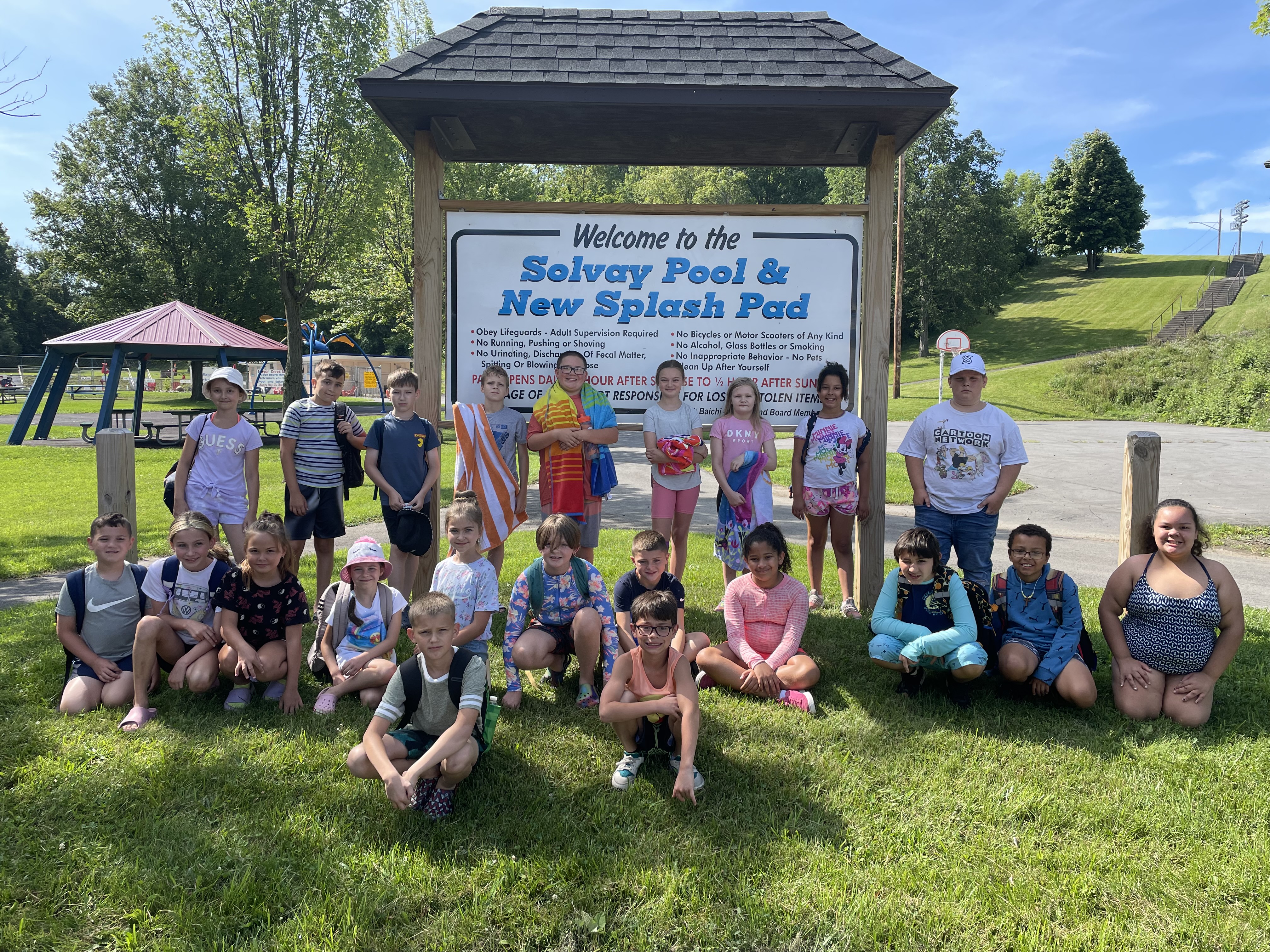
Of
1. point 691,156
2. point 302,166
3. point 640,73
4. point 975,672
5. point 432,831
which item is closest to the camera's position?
point 432,831

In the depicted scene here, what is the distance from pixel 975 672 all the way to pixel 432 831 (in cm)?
287

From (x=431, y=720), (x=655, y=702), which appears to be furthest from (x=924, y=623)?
(x=431, y=720)

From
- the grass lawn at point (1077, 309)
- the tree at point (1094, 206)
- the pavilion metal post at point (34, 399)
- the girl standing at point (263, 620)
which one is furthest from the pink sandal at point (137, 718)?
the tree at point (1094, 206)

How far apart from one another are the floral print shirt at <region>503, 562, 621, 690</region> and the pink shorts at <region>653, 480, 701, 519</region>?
4.46 feet

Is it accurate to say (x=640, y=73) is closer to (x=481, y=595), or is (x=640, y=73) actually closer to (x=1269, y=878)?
(x=481, y=595)

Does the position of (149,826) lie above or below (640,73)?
below

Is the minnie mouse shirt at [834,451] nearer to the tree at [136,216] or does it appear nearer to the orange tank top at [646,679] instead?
the orange tank top at [646,679]

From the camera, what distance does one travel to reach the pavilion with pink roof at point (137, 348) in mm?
19719

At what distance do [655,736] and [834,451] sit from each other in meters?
2.81

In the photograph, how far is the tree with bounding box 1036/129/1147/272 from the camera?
63938mm

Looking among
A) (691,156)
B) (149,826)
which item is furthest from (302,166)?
(149,826)

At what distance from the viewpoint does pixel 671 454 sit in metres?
5.59

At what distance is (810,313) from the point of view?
5984 mm

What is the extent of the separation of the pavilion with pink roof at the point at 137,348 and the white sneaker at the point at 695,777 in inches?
766
